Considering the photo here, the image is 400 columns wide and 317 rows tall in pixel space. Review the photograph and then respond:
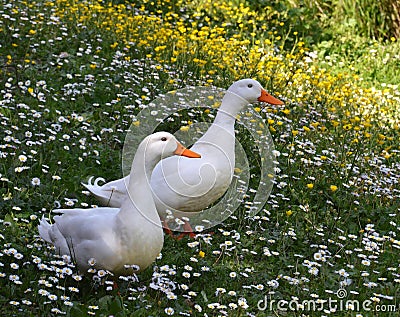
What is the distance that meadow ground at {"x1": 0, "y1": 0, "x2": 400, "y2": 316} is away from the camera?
4102mm

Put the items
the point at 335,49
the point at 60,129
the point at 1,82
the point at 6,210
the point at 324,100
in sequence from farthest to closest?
1. the point at 335,49
2. the point at 324,100
3. the point at 1,82
4. the point at 60,129
5. the point at 6,210

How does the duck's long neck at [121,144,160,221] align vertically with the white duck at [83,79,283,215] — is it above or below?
above

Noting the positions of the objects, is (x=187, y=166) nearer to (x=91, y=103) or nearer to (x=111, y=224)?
(x=111, y=224)

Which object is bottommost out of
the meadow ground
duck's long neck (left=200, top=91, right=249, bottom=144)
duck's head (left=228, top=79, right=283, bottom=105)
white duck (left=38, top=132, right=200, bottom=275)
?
the meadow ground

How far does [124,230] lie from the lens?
3.87 meters

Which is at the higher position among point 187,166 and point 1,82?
point 187,166

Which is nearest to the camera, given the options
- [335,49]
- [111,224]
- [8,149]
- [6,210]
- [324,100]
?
[111,224]

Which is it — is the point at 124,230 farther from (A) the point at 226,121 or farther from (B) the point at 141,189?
(A) the point at 226,121

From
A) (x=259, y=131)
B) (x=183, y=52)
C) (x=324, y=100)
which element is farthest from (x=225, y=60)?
(x=259, y=131)

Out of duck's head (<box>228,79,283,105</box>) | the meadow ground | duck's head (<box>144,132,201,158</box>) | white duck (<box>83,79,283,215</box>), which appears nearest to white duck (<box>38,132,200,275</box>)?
duck's head (<box>144,132,201,158</box>)

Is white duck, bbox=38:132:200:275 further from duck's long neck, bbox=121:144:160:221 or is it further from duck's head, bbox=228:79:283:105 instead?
duck's head, bbox=228:79:283:105

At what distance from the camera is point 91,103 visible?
6598 mm

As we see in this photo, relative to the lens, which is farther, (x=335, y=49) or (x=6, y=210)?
(x=335, y=49)

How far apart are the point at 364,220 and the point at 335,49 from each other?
4633 millimetres
